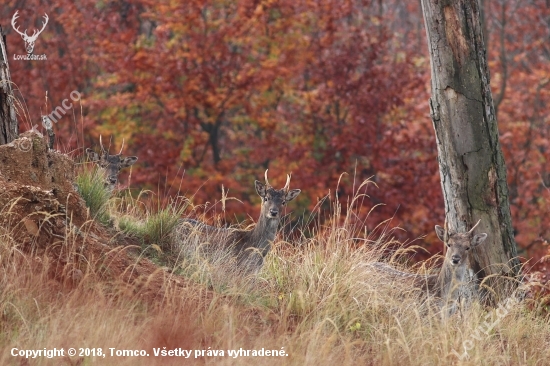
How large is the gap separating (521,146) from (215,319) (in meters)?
16.8

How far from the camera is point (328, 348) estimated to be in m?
6.43

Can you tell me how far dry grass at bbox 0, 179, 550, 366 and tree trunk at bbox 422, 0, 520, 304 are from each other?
1.07 metres

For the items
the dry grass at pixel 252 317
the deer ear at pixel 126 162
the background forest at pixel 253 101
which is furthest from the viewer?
the background forest at pixel 253 101

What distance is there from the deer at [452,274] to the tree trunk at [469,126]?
0.23 metres

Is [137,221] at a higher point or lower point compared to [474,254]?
higher

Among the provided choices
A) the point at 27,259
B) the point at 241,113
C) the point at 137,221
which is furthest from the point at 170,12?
the point at 27,259

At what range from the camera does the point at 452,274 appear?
30.5ft

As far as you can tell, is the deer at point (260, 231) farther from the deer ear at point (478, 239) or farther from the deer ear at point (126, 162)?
the deer ear at point (126, 162)

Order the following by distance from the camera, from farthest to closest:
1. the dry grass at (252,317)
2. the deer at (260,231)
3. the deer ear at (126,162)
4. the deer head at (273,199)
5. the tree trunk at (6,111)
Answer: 1. the deer ear at (126,162)
2. the deer head at (273,199)
3. the deer at (260,231)
4. the tree trunk at (6,111)
5. the dry grass at (252,317)

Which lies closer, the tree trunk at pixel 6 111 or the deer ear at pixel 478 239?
the tree trunk at pixel 6 111

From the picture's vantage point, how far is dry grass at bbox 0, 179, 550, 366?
20.6ft

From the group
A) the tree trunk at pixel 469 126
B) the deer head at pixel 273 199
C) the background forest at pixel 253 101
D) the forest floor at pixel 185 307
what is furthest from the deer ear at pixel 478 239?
the background forest at pixel 253 101

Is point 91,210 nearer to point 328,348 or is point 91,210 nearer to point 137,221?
point 137,221

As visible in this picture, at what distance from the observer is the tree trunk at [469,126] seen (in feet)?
30.5
